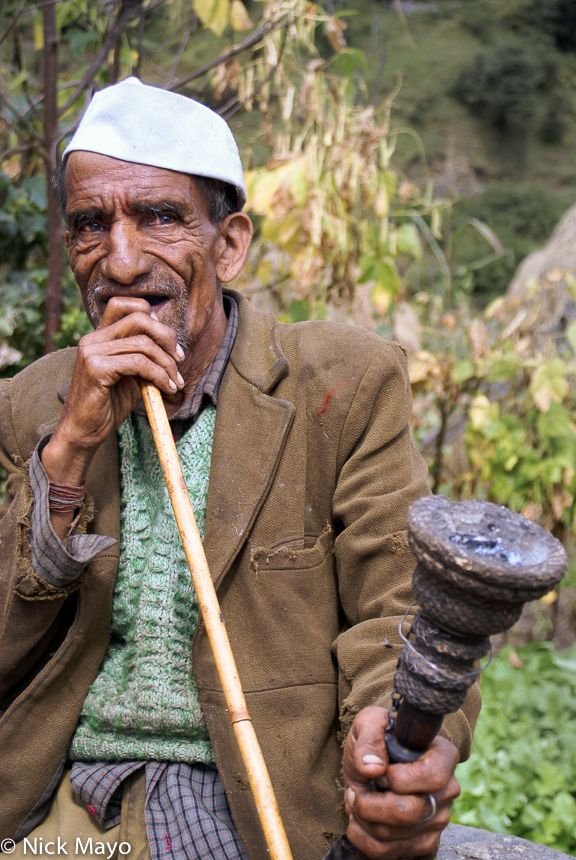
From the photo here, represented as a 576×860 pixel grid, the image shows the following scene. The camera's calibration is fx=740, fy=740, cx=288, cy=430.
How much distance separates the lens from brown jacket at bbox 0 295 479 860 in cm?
149

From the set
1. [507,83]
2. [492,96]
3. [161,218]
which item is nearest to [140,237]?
[161,218]

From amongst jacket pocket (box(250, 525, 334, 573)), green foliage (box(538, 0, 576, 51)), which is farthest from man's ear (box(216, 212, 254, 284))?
green foliage (box(538, 0, 576, 51))

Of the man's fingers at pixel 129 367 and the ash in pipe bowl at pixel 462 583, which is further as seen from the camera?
the man's fingers at pixel 129 367

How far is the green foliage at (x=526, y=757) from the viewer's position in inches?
97.1

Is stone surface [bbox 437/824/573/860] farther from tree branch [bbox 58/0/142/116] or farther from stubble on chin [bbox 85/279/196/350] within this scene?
tree branch [bbox 58/0/142/116]

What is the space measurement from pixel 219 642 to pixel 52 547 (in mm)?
447

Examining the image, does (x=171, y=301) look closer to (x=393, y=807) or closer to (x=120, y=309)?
(x=120, y=309)

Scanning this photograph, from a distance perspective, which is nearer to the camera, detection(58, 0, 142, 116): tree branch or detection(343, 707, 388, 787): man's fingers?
detection(343, 707, 388, 787): man's fingers

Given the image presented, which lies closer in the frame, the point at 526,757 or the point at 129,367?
the point at 129,367

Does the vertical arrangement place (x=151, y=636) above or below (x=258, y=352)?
below

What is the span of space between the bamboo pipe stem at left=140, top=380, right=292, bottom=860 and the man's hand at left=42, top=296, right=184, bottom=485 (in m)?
0.05

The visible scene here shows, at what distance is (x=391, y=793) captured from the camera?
1010 millimetres

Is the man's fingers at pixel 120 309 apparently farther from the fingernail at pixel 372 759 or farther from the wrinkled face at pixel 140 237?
the fingernail at pixel 372 759

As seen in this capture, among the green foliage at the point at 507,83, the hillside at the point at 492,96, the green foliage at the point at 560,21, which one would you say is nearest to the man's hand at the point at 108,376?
the hillside at the point at 492,96
